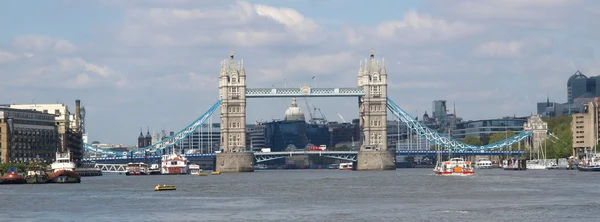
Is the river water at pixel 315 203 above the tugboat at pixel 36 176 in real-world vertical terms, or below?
below

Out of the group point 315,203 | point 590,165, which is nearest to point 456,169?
point 590,165

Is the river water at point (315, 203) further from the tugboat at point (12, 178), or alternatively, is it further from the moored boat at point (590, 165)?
the moored boat at point (590, 165)

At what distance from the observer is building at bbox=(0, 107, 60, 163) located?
168m

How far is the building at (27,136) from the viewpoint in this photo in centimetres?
16825

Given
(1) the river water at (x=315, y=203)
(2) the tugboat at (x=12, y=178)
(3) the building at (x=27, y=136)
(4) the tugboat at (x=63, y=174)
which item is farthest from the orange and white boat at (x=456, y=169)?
(2) the tugboat at (x=12, y=178)

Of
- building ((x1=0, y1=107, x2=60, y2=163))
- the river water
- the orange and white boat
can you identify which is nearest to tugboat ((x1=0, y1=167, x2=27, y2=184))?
the river water

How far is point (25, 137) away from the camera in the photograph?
174 metres

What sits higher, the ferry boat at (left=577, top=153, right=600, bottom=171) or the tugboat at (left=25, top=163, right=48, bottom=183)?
the ferry boat at (left=577, top=153, right=600, bottom=171)

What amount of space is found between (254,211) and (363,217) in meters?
9.24

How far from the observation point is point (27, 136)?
575 ft

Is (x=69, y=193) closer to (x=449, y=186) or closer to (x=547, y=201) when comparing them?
(x=449, y=186)

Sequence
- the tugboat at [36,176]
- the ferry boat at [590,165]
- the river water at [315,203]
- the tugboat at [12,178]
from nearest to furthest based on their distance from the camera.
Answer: the river water at [315,203]
the tugboat at [12,178]
the tugboat at [36,176]
the ferry boat at [590,165]

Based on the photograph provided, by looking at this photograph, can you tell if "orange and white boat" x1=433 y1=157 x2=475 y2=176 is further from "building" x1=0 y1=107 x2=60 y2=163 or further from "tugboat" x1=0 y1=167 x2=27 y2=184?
"tugboat" x1=0 y1=167 x2=27 y2=184

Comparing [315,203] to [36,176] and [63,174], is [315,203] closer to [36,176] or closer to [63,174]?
[36,176]
